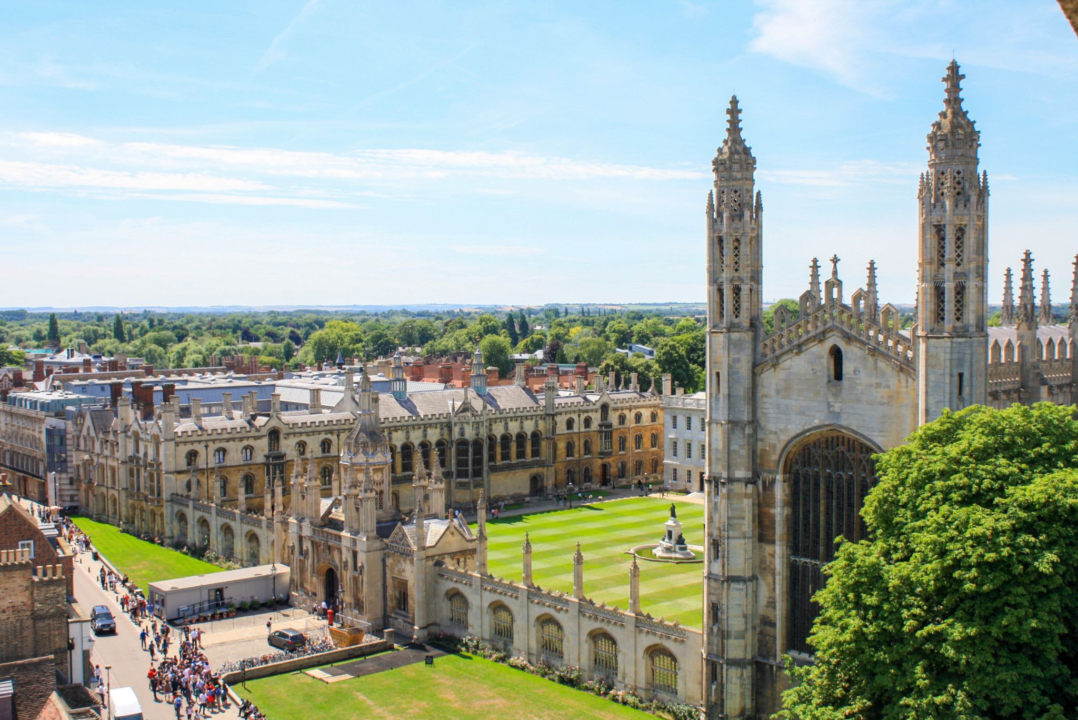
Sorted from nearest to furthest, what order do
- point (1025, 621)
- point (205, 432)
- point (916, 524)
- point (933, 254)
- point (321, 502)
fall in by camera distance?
point (1025, 621)
point (916, 524)
point (933, 254)
point (321, 502)
point (205, 432)

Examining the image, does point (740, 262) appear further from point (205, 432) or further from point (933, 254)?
point (205, 432)

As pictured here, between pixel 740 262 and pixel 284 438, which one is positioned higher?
pixel 740 262

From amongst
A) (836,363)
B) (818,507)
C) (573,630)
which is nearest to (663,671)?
(573,630)

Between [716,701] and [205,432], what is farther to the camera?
[205,432]

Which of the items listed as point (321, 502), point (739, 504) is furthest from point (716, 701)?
point (321, 502)

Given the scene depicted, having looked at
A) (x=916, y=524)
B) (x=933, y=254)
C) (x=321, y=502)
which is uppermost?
(x=933, y=254)

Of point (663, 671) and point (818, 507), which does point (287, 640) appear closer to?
point (663, 671)

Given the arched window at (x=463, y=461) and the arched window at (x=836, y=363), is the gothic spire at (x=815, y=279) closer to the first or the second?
the arched window at (x=836, y=363)

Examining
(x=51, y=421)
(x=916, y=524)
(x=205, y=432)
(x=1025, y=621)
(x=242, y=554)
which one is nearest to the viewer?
(x=1025, y=621)
